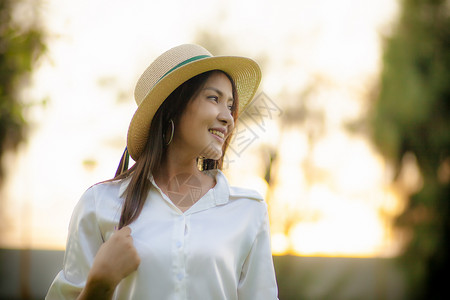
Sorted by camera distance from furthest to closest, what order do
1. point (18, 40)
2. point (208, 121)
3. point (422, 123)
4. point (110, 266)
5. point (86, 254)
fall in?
point (422, 123), point (18, 40), point (208, 121), point (86, 254), point (110, 266)

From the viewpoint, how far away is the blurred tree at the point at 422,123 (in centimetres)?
1162

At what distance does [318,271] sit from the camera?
41.7ft

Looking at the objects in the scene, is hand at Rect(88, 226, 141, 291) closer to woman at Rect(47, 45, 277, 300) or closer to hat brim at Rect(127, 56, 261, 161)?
woman at Rect(47, 45, 277, 300)

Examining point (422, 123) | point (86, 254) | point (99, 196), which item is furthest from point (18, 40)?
point (422, 123)

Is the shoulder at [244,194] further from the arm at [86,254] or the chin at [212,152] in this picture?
the arm at [86,254]

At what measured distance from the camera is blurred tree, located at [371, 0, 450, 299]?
11.6m

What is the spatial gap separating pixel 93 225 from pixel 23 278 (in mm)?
13000

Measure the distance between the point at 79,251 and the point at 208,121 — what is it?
60 centimetres

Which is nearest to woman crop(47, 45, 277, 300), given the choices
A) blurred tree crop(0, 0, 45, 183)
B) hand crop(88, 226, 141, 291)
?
hand crop(88, 226, 141, 291)

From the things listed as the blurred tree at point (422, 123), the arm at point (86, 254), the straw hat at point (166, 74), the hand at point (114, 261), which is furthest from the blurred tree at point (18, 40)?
the blurred tree at point (422, 123)

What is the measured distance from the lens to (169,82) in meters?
1.71

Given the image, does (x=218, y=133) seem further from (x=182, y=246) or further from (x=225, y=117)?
(x=182, y=246)

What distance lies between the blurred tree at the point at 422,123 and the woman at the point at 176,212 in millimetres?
10753

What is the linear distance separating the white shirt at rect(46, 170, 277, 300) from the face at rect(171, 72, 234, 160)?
161mm
